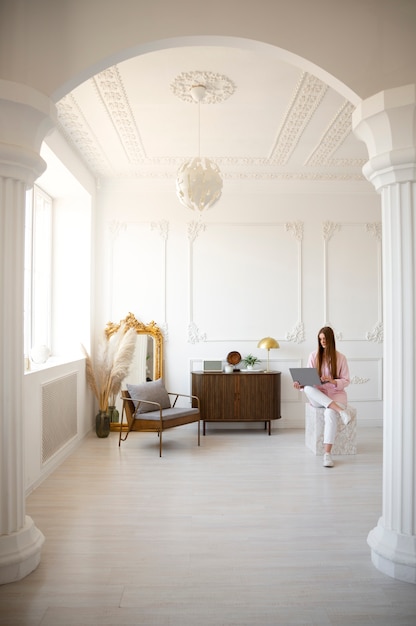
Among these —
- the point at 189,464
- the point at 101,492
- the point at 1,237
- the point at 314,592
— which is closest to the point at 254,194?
the point at 189,464

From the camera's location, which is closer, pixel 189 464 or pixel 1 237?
pixel 1 237

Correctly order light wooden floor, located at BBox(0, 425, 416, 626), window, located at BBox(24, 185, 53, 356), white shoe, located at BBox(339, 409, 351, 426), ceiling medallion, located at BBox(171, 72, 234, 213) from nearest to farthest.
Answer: light wooden floor, located at BBox(0, 425, 416, 626) < ceiling medallion, located at BBox(171, 72, 234, 213) < white shoe, located at BBox(339, 409, 351, 426) < window, located at BBox(24, 185, 53, 356)

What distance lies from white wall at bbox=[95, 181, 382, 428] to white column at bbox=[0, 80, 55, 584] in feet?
15.3

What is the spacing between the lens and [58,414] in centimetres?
569

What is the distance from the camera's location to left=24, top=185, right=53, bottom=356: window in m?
6.25

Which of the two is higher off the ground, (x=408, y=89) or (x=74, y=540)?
(x=408, y=89)

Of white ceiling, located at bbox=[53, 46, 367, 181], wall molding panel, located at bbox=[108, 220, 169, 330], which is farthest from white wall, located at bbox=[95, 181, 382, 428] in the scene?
white ceiling, located at bbox=[53, 46, 367, 181]

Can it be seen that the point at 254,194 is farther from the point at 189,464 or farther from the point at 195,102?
the point at 189,464

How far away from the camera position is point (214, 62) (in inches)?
175

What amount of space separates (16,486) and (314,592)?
173 cm

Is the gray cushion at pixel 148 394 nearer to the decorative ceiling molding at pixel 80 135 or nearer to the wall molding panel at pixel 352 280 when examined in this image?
the wall molding panel at pixel 352 280

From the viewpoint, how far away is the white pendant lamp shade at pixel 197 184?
4.84m

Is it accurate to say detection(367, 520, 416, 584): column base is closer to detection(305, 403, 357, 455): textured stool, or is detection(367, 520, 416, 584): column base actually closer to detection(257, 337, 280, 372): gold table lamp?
detection(305, 403, 357, 455): textured stool

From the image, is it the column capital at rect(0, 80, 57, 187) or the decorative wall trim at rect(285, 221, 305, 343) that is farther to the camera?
the decorative wall trim at rect(285, 221, 305, 343)
